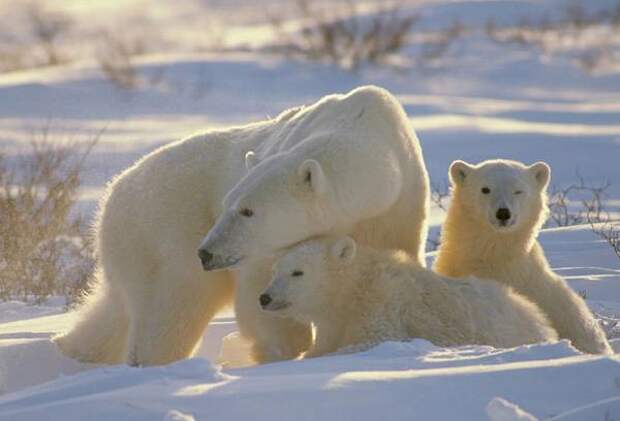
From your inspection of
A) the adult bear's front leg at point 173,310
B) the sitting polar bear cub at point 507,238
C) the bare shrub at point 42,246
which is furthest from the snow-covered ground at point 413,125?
the sitting polar bear cub at point 507,238

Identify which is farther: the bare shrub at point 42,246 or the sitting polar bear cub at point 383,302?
the bare shrub at point 42,246

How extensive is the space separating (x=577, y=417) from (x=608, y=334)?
2.87 m

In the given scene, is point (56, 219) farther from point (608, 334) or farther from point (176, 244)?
point (608, 334)

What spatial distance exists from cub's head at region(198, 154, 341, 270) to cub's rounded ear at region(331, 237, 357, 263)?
6.3 inches

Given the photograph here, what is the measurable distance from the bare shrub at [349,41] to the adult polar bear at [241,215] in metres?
13.6


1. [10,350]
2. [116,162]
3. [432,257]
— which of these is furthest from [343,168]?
[116,162]

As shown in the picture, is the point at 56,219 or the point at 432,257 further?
the point at 56,219

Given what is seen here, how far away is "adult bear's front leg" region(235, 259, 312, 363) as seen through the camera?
557cm

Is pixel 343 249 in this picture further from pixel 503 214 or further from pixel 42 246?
pixel 42 246

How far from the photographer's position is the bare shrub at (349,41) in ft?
66.2

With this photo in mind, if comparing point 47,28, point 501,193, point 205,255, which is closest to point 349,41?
point 47,28

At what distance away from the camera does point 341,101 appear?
18.9 feet

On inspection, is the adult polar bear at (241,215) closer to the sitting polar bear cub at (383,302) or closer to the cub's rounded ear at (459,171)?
the sitting polar bear cub at (383,302)

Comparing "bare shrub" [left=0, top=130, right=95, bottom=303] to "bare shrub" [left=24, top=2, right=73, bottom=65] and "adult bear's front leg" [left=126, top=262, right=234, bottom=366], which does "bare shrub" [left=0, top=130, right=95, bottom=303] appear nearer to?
"adult bear's front leg" [left=126, top=262, right=234, bottom=366]
